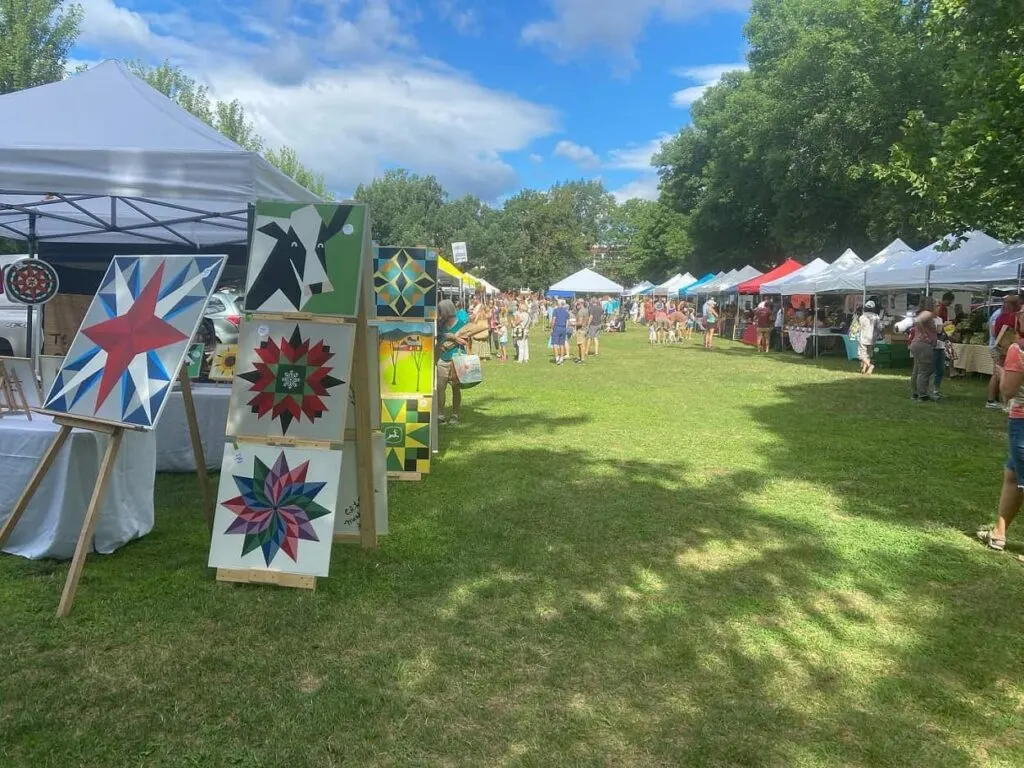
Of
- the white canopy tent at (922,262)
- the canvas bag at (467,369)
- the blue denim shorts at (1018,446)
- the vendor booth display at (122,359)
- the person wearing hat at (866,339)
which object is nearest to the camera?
the vendor booth display at (122,359)

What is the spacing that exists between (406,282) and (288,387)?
285cm

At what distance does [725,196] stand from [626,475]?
35.3 m

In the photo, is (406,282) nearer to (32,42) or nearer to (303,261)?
(303,261)

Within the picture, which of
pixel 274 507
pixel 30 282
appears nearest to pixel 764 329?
pixel 30 282

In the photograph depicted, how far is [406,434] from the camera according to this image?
21.8 ft

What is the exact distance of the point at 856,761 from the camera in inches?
109

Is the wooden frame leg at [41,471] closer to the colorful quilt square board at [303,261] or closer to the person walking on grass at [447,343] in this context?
the colorful quilt square board at [303,261]

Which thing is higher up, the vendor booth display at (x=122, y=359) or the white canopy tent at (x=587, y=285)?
the white canopy tent at (x=587, y=285)

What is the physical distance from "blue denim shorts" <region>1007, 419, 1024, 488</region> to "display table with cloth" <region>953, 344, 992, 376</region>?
34.7ft

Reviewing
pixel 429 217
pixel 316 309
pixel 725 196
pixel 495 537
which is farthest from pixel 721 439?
pixel 429 217

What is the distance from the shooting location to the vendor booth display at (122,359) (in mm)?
3795

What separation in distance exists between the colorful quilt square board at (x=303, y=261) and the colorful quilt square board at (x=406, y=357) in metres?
2.66

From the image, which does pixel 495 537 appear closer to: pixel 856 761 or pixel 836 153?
pixel 856 761

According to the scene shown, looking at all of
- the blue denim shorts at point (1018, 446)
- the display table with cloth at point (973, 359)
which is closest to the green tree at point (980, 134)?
the display table with cloth at point (973, 359)
